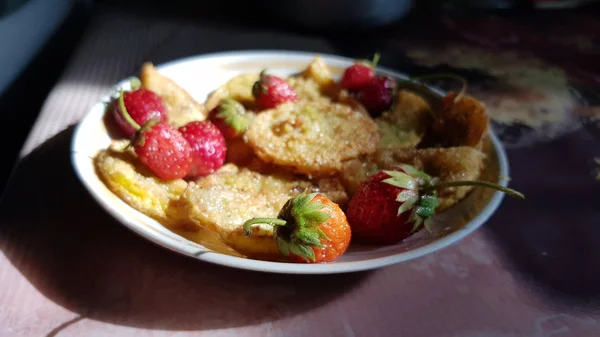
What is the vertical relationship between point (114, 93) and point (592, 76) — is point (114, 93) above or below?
above

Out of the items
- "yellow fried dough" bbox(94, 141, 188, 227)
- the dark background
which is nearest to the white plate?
"yellow fried dough" bbox(94, 141, 188, 227)

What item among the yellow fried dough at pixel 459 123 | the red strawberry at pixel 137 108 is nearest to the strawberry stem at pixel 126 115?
the red strawberry at pixel 137 108

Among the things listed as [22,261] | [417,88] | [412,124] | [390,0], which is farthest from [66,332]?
[390,0]

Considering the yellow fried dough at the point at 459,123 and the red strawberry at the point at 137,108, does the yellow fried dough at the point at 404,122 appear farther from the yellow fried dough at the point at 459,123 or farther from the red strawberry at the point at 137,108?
the red strawberry at the point at 137,108

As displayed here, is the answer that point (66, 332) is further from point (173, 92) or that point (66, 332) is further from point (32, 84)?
point (32, 84)

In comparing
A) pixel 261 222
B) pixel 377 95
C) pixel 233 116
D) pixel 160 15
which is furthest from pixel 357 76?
pixel 160 15

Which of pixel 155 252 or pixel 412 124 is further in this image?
pixel 412 124
